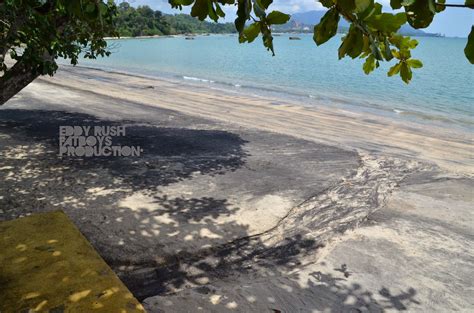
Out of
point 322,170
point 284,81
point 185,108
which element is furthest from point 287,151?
point 284,81

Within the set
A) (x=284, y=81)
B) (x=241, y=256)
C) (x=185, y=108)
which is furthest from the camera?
(x=284, y=81)

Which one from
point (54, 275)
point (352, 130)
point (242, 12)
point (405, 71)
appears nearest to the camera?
point (242, 12)

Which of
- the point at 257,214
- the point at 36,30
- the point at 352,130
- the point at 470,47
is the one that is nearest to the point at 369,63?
the point at 470,47

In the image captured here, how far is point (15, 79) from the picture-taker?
761cm

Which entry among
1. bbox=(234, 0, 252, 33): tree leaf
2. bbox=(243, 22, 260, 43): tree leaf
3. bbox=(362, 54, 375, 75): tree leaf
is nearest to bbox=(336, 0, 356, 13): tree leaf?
bbox=(234, 0, 252, 33): tree leaf

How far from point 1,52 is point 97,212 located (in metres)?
3.34

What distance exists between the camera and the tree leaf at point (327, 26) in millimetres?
1793

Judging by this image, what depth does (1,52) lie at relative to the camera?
695cm

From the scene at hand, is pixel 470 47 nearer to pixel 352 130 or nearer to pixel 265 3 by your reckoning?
pixel 265 3

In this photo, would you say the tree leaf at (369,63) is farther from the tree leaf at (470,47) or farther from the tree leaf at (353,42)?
the tree leaf at (470,47)

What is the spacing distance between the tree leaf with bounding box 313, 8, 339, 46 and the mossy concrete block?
10.9 feet

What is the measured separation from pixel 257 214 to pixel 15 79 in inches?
213

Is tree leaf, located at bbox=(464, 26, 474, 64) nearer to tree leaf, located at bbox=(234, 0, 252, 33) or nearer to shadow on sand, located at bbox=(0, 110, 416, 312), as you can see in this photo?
tree leaf, located at bbox=(234, 0, 252, 33)

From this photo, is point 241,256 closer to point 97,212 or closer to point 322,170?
point 97,212
